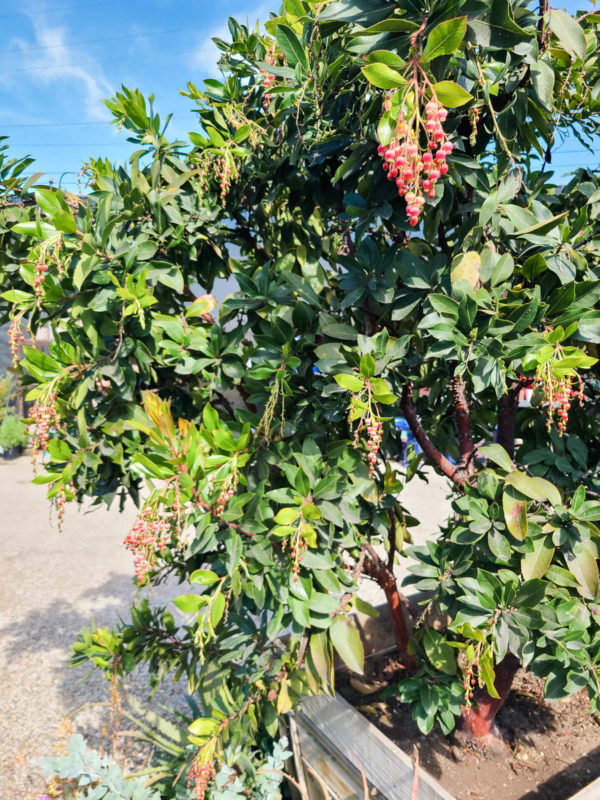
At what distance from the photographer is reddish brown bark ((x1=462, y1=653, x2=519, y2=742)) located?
153 centimetres

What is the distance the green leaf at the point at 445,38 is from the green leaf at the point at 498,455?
0.71 meters

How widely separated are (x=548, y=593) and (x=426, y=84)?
915 millimetres

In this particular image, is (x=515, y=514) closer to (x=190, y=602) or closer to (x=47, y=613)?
(x=190, y=602)

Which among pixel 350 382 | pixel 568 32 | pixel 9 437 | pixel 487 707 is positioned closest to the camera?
→ pixel 568 32

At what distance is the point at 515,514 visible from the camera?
1.02 m

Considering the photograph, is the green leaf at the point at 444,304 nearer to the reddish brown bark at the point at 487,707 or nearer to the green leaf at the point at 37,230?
the green leaf at the point at 37,230

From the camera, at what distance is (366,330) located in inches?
45.9

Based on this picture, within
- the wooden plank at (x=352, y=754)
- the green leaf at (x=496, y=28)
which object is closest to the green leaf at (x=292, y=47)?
the green leaf at (x=496, y=28)

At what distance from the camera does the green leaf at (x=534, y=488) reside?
1037mm

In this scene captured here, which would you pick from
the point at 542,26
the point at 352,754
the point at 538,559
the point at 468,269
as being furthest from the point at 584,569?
the point at 542,26

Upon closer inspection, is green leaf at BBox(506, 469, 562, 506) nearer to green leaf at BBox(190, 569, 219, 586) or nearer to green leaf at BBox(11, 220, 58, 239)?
green leaf at BBox(190, 569, 219, 586)

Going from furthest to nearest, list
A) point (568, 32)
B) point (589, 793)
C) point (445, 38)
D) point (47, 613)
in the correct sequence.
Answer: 1. point (47, 613)
2. point (589, 793)
3. point (568, 32)
4. point (445, 38)

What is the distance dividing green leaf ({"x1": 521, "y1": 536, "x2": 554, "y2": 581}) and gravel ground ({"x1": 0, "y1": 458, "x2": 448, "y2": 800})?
18.9 inches

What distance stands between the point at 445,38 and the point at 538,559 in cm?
88
